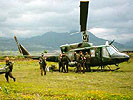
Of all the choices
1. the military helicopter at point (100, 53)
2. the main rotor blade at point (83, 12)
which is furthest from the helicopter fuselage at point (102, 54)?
the main rotor blade at point (83, 12)

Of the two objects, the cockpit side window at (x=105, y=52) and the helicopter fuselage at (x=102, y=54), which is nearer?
the helicopter fuselage at (x=102, y=54)

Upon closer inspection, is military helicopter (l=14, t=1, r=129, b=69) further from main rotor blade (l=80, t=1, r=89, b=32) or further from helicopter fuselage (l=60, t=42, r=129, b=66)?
main rotor blade (l=80, t=1, r=89, b=32)

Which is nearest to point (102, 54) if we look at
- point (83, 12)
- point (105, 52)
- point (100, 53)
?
point (100, 53)

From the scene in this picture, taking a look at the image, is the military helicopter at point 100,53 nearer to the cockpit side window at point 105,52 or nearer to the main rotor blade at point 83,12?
the cockpit side window at point 105,52

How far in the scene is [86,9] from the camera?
14414 millimetres

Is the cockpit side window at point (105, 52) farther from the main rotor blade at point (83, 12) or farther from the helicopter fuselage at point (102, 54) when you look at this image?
the main rotor blade at point (83, 12)

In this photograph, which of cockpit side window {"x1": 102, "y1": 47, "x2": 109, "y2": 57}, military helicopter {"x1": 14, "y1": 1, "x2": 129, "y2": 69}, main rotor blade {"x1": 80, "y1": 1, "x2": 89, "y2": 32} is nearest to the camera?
main rotor blade {"x1": 80, "y1": 1, "x2": 89, "y2": 32}

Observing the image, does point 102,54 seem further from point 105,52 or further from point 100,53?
point 105,52

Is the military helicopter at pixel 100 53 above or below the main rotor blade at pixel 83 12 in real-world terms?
below

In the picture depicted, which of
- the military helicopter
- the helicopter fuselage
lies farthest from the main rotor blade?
the helicopter fuselage

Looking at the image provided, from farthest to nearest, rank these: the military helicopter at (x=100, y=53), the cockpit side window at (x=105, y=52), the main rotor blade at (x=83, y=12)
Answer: the cockpit side window at (x=105, y=52) → the military helicopter at (x=100, y=53) → the main rotor blade at (x=83, y=12)

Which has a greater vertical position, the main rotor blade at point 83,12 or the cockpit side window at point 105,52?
the main rotor blade at point 83,12

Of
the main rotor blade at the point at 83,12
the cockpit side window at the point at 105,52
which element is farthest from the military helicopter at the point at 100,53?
the main rotor blade at the point at 83,12

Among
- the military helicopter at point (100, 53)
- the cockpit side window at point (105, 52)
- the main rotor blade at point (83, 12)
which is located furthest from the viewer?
the cockpit side window at point (105, 52)
